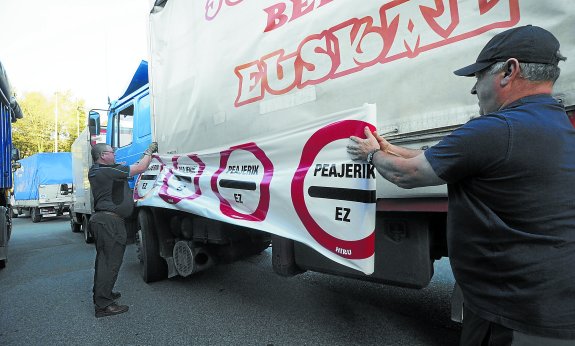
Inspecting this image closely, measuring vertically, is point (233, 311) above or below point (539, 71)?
Result: below

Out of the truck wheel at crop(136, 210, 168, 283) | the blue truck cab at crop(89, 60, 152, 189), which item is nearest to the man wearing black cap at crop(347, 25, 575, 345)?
the truck wheel at crop(136, 210, 168, 283)

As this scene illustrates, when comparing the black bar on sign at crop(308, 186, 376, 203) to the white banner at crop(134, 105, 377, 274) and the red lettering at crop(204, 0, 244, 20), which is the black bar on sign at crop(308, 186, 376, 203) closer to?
the white banner at crop(134, 105, 377, 274)

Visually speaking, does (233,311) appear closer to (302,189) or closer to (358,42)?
(302,189)

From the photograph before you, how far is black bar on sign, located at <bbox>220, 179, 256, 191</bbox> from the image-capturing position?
108 inches

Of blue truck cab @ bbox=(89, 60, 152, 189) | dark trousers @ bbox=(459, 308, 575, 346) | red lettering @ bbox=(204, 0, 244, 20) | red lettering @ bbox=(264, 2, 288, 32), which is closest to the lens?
dark trousers @ bbox=(459, 308, 575, 346)

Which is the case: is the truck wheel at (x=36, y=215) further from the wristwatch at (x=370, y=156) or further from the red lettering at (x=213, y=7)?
the wristwatch at (x=370, y=156)

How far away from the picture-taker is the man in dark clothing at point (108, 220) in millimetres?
3699

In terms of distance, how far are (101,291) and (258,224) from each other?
2.09 m

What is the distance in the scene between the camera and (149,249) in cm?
443

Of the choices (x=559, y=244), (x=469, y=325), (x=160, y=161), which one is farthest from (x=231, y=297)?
(x=559, y=244)

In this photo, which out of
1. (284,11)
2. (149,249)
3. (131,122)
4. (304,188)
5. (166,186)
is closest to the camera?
(304,188)

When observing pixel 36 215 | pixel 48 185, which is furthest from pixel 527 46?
pixel 36 215

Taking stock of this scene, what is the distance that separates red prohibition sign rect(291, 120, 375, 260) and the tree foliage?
32074mm

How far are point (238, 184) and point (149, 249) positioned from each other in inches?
85.2
